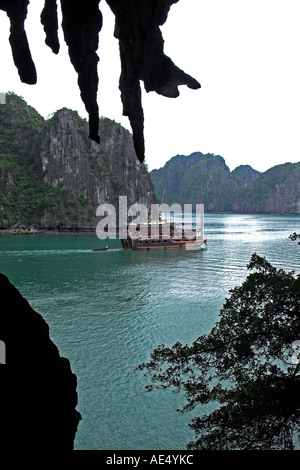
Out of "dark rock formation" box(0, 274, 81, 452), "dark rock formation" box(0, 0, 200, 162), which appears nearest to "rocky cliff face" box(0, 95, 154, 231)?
"dark rock formation" box(0, 274, 81, 452)

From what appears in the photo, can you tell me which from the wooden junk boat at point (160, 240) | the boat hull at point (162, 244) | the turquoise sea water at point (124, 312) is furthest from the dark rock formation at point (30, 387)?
the boat hull at point (162, 244)

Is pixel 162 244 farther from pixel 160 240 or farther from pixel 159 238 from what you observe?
pixel 159 238

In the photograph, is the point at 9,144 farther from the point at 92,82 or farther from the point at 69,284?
the point at 92,82

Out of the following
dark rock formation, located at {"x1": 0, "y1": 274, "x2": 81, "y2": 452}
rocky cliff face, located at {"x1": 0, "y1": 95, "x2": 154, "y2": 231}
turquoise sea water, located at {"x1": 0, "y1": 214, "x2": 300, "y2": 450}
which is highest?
rocky cliff face, located at {"x1": 0, "y1": 95, "x2": 154, "y2": 231}

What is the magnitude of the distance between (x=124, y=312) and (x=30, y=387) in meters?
17.8

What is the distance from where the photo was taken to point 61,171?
87.7 m

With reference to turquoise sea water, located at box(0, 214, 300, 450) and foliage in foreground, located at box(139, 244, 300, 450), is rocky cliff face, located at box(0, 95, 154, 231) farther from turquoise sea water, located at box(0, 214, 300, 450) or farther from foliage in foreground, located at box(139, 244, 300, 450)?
foliage in foreground, located at box(139, 244, 300, 450)

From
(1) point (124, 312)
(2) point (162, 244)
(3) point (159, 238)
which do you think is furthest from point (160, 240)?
(1) point (124, 312)

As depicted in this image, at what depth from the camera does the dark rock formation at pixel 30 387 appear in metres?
4.13

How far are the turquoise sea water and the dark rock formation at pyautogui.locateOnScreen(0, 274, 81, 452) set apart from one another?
6.50 metres

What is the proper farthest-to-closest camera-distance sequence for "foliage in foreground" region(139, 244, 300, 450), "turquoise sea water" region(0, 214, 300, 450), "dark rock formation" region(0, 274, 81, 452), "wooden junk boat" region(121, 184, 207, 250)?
"wooden junk boat" region(121, 184, 207, 250) < "turquoise sea water" region(0, 214, 300, 450) < "foliage in foreground" region(139, 244, 300, 450) < "dark rock formation" region(0, 274, 81, 452)

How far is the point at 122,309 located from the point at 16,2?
65.7 feet

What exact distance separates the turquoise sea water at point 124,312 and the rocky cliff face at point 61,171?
3344 cm

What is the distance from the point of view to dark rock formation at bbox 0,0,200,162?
443 cm
